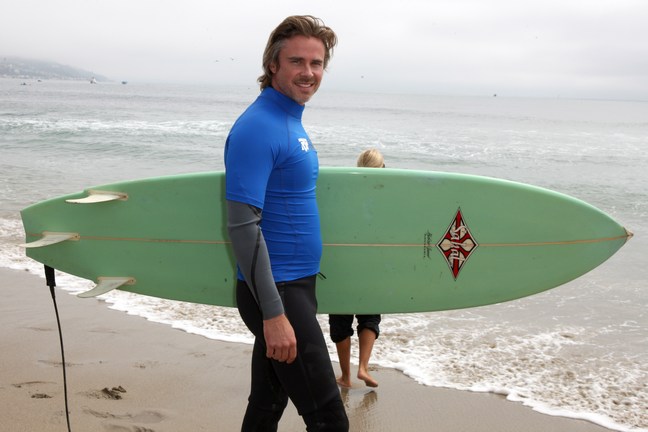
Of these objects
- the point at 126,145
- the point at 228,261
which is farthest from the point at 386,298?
the point at 126,145

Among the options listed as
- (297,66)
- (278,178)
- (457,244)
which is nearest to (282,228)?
(278,178)

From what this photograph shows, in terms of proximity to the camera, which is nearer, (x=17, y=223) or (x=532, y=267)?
(x=532, y=267)

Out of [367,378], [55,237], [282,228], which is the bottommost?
[367,378]

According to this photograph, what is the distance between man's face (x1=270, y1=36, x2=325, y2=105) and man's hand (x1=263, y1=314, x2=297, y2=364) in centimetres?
59

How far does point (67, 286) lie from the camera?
4969 mm

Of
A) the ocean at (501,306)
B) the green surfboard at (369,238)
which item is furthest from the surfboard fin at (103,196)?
the ocean at (501,306)

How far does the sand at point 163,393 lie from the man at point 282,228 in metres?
1.18

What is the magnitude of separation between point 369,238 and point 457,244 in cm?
39

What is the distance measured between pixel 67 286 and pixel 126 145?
12107 mm

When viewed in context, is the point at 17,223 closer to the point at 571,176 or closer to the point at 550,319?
the point at 550,319

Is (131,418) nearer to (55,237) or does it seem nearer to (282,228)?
(55,237)

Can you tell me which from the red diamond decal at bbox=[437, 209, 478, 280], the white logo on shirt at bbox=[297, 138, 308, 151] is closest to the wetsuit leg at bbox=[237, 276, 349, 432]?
the white logo on shirt at bbox=[297, 138, 308, 151]

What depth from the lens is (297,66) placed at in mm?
1782

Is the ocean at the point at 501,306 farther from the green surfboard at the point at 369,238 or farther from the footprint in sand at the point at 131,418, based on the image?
the footprint in sand at the point at 131,418
